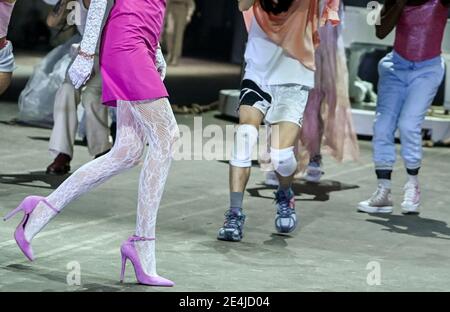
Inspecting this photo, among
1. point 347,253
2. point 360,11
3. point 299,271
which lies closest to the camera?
point 299,271

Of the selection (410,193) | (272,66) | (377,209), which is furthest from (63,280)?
(410,193)

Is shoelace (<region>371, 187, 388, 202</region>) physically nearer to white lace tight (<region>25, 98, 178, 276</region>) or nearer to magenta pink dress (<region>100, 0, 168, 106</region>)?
white lace tight (<region>25, 98, 178, 276</region>)

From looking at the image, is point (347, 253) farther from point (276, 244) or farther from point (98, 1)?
point (98, 1)

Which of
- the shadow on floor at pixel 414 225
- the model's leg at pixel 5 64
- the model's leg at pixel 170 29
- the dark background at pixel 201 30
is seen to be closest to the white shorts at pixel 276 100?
the shadow on floor at pixel 414 225

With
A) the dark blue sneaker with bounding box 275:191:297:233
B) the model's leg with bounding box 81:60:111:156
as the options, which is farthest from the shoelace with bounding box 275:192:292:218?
the model's leg with bounding box 81:60:111:156

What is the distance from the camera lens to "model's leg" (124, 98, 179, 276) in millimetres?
4988

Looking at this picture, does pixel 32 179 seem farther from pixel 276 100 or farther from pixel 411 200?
pixel 411 200

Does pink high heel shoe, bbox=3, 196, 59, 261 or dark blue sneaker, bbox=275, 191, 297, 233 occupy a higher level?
pink high heel shoe, bbox=3, 196, 59, 261

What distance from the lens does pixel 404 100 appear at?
7.30 metres

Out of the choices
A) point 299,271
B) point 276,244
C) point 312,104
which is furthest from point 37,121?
point 299,271

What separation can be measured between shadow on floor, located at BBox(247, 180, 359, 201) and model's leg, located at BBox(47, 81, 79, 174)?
128 centimetres

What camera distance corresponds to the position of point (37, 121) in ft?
33.9

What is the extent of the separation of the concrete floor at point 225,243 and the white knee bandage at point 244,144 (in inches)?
16.5

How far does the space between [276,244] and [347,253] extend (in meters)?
0.39
